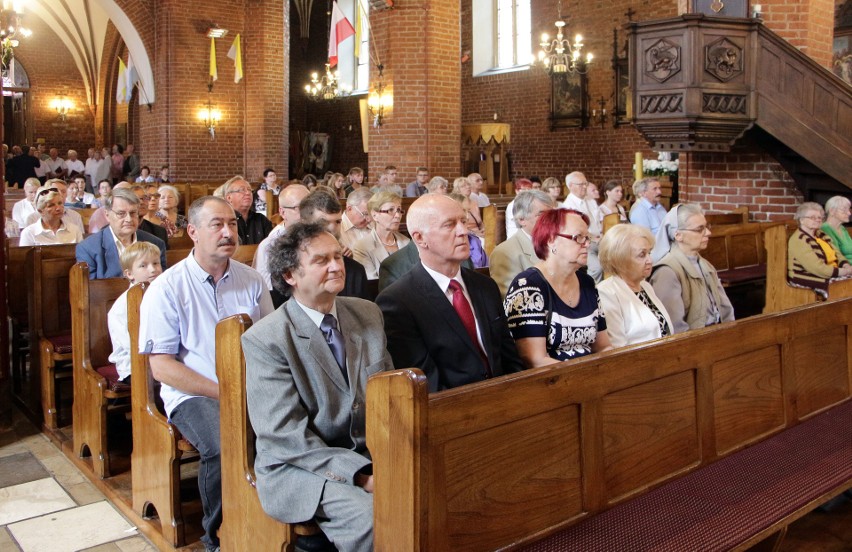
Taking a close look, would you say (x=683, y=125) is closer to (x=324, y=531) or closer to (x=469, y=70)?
(x=324, y=531)

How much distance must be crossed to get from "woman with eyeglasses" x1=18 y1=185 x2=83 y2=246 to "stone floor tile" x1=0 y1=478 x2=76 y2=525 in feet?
8.47

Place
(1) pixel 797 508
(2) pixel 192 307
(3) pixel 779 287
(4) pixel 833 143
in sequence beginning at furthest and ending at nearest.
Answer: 1. (4) pixel 833 143
2. (3) pixel 779 287
3. (2) pixel 192 307
4. (1) pixel 797 508

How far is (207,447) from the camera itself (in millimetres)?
3084

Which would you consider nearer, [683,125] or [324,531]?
[324,531]

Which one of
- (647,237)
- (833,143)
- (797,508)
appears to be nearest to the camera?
(797,508)

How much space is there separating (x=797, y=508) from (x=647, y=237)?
57.9 inches

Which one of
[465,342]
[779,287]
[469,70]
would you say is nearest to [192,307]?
[465,342]

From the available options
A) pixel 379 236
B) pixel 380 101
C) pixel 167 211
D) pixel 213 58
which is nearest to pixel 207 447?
pixel 379 236

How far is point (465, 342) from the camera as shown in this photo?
2924 mm

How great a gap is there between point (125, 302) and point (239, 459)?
1.58 meters

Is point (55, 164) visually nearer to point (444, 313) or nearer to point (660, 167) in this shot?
point (660, 167)

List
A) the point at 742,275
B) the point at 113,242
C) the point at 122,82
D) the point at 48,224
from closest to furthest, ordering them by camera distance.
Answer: the point at 113,242, the point at 48,224, the point at 742,275, the point at 122,82

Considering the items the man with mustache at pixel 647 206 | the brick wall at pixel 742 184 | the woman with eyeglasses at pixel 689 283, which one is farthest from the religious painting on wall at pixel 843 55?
the woman with eyeglasses at pixel 689 283

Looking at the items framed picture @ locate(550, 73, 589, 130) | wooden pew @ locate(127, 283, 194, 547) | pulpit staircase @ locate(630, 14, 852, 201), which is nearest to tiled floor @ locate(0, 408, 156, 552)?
wooden pew @ locate(127, 283, 194, 547)
